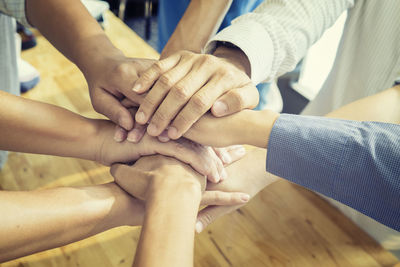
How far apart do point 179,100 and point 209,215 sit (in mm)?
252

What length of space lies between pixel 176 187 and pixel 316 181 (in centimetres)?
27

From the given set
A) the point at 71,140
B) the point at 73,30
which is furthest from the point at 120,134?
the point at 73,30

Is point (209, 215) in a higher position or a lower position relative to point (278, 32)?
lower

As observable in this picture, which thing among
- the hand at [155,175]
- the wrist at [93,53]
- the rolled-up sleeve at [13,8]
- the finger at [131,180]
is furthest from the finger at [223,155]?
the rolled-up sleeve at [13,8]

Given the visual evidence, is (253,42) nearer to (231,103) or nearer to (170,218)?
(231,103)

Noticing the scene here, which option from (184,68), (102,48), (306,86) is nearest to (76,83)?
(102,48)

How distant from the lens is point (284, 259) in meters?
0.73

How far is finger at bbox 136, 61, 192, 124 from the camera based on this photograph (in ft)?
2.46

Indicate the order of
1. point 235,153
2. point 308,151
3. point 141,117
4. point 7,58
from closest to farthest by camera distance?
1. point 308,151
2. point 141,117
3. point 235,153
4. point 7,58

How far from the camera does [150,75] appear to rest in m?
0.78

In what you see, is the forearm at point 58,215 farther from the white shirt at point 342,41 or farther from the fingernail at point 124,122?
the white shirt at point 342,41

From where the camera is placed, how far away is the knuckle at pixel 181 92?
0.73 meters

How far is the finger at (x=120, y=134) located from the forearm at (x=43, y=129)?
2.0 inches

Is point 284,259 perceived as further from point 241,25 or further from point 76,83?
point 76,83
